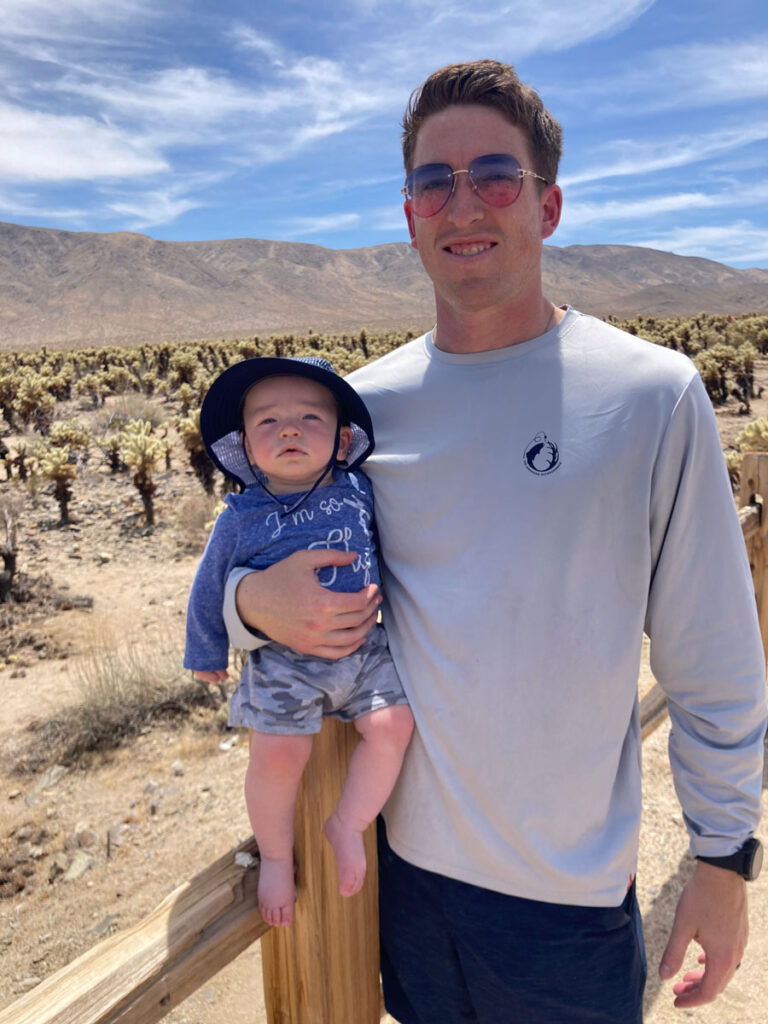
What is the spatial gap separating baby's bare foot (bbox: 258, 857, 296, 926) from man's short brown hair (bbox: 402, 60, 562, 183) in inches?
65.8

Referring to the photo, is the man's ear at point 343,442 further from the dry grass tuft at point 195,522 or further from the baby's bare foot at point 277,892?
the dry grass tuft at point 195,522

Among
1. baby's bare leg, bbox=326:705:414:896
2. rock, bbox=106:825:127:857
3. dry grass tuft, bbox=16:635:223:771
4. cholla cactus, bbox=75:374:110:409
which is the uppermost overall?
cholla cactus, bbox=75:374:110:409

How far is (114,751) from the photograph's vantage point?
17.5ft

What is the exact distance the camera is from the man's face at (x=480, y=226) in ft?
5.87

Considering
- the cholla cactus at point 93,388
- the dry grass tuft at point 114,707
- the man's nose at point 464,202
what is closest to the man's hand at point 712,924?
the man's nose at point 464,202

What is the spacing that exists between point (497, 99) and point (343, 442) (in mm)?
859

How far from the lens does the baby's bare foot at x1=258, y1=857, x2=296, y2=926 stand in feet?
5.39

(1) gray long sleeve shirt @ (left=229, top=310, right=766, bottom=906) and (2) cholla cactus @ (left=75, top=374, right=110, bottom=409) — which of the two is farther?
(2) cholla cactus @ (left=75, top=374, right=110, bottom=409)

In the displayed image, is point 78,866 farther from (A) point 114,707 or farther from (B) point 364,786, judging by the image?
(B) point 364,786

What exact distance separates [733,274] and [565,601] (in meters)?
192

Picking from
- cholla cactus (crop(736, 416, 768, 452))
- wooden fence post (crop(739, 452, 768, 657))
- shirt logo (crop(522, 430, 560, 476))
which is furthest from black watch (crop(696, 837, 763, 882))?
cholla cactus (crop(736, 416, 768, 452))

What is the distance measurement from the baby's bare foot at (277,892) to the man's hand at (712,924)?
800mm

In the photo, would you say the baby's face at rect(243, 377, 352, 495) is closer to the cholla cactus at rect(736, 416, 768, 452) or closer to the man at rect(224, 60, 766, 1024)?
the man at rect(224, 60, 766, 1024)

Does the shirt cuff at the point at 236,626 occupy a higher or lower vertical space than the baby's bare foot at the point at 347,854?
higher
